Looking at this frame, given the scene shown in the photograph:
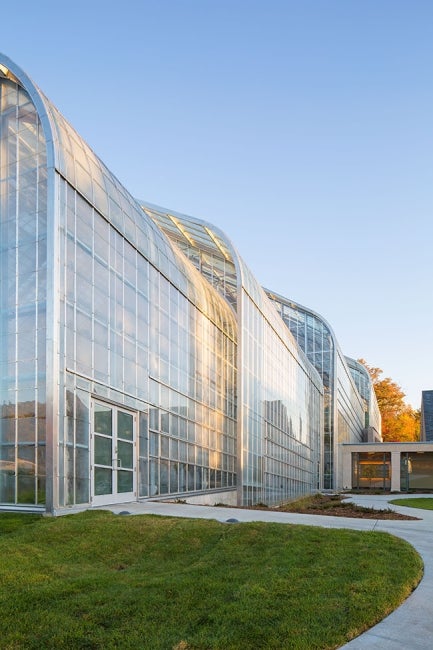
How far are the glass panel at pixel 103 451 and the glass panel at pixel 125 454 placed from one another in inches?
27.6

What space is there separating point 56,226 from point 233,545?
8.85 meters

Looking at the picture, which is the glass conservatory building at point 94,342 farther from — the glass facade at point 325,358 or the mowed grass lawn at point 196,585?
the glass facade at point 325,358

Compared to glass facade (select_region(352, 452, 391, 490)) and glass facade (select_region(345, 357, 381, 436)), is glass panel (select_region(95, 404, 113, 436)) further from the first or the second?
glass facade (select_region(345, 357, 381, 436))

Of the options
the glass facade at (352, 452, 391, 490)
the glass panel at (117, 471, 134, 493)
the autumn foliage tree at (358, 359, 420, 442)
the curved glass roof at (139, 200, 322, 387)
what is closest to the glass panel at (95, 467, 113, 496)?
the glass panel at (117, 471, 134, 493)

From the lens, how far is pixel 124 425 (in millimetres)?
18375

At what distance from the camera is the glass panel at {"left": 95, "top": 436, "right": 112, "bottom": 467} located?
16.3m

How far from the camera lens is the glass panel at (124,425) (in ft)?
59.0

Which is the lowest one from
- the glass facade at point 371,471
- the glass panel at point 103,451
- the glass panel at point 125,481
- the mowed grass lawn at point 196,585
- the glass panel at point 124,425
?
the glass facade at point 371,471

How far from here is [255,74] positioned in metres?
16.5

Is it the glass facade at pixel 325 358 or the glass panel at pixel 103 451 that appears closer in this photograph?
the glass panel at pixel 103 451

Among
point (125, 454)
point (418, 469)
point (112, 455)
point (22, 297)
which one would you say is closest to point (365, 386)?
point (418, 469)

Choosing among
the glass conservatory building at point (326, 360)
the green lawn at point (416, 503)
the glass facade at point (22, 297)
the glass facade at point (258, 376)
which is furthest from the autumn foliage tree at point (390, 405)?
the glass facade at point (22, 297)

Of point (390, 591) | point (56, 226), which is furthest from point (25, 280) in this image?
point (390, 591)

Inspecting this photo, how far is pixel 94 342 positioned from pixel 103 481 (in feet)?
12.3
